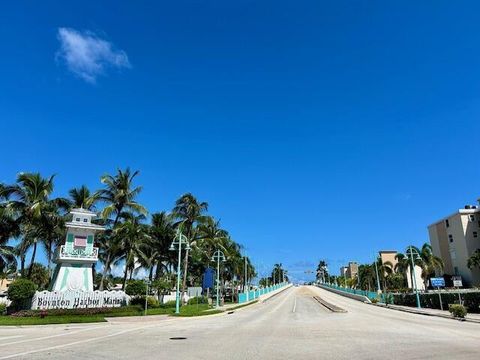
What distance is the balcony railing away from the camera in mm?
35741

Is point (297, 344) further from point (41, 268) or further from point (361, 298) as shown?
point (41, 268)

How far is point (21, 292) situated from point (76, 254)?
6458 millimetres

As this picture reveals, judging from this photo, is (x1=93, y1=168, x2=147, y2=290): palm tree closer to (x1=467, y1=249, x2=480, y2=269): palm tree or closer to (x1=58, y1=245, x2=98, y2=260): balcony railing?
(x1=58, y1=245, x2=98, y2=260): balcony railing

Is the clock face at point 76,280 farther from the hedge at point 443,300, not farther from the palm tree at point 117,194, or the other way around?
the hedge at point 443,300

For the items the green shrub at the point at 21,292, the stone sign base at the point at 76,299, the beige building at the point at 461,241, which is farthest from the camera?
the beige building at the point at 461,241

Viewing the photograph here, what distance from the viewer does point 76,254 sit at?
36188 millimetres

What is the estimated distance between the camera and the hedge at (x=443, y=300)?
33209 mm

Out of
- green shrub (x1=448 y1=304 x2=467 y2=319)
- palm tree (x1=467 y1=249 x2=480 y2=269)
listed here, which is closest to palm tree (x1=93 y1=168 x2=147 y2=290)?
green shrub (x1=448 y1=304 x2=467 y2=319)

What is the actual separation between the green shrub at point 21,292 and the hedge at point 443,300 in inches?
1373

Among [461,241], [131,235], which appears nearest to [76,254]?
→ [131,235]

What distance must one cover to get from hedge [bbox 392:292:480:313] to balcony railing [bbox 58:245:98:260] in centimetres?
3259

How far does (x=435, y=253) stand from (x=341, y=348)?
275ft

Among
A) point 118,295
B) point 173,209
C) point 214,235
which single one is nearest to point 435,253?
point 214,235

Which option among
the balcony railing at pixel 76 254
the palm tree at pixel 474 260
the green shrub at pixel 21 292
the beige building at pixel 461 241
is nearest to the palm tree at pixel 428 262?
the beige building at pixel 461 241
